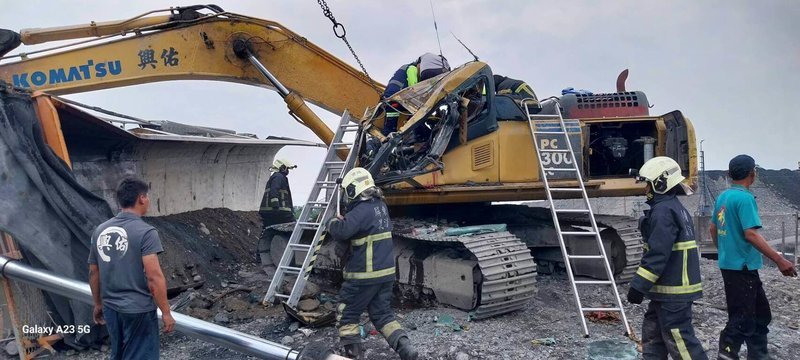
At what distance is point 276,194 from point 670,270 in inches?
245

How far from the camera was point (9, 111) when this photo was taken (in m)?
5.28

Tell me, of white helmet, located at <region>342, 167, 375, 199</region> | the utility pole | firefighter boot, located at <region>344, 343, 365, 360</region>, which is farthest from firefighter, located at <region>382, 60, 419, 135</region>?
the utility pole

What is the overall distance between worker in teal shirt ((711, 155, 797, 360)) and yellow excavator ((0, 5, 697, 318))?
1692mm

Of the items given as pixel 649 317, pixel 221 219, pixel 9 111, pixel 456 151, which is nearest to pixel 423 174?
pixel 456 151

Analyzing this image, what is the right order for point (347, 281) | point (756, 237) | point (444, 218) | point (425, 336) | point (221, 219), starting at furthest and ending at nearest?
point (221, 219) → point (444, 218) → point (425, 336) → point (347, 281) → point (756, 237)

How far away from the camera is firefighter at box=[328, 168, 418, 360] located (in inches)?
185

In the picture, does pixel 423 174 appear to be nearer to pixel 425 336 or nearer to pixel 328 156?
pixel 328 156

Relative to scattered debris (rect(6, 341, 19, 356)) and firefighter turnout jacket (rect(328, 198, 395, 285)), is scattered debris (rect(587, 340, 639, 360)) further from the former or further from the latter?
scattered debris (rect(6, 341, 19, 356))

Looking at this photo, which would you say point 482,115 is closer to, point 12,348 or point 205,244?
point 205,244

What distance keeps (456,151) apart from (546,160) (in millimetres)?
949

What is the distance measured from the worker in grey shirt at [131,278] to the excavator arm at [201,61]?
141 inches

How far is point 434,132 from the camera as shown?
20.7 feet

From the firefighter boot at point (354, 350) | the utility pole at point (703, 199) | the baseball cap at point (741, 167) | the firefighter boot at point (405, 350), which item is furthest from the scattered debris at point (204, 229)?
the utility pole at point (703, 199)

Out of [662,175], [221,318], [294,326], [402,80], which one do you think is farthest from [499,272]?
[221,318]
